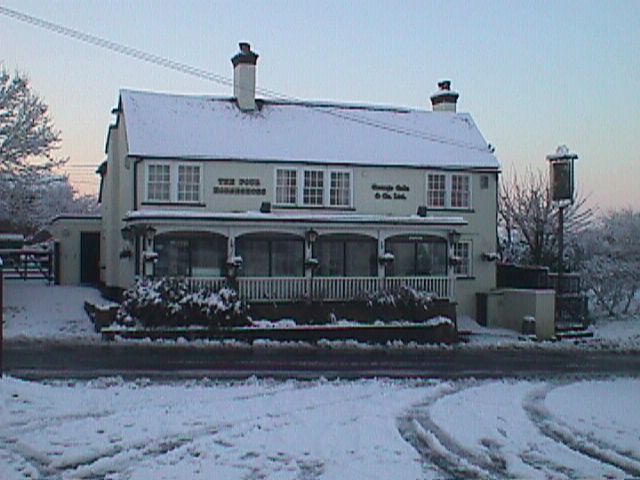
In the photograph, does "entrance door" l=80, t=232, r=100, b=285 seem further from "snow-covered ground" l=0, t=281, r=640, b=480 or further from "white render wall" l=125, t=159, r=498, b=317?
"snow-covered ground" l=0, t=281, r=640, b=480

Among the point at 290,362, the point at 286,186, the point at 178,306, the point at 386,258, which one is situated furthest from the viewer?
the point at 286,186

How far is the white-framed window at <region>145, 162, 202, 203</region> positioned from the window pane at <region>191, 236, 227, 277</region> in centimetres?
198

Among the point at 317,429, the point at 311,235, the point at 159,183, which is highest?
the point at 159,183

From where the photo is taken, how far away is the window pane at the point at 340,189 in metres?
30.9

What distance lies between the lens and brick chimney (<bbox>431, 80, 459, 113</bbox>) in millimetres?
37125

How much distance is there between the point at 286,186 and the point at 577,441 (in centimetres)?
2001

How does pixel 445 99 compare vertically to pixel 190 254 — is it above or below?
above

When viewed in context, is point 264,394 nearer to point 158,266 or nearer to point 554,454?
point 554,454

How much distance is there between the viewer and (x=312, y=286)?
27.6 meters

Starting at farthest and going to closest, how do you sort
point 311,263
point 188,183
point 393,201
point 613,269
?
point 613,269
point 393,201
point 188,183
point 311,263

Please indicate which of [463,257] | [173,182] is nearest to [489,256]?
[463,257]

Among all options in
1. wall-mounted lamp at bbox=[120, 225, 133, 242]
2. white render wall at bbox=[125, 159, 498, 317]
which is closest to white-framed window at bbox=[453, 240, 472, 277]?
white render wall at bbox=[125, 159, 498, 317]

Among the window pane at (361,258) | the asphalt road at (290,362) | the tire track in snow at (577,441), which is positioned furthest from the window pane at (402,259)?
the tire track in snow at (577,441)

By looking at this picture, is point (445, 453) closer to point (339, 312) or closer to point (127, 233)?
point (339, 312)
